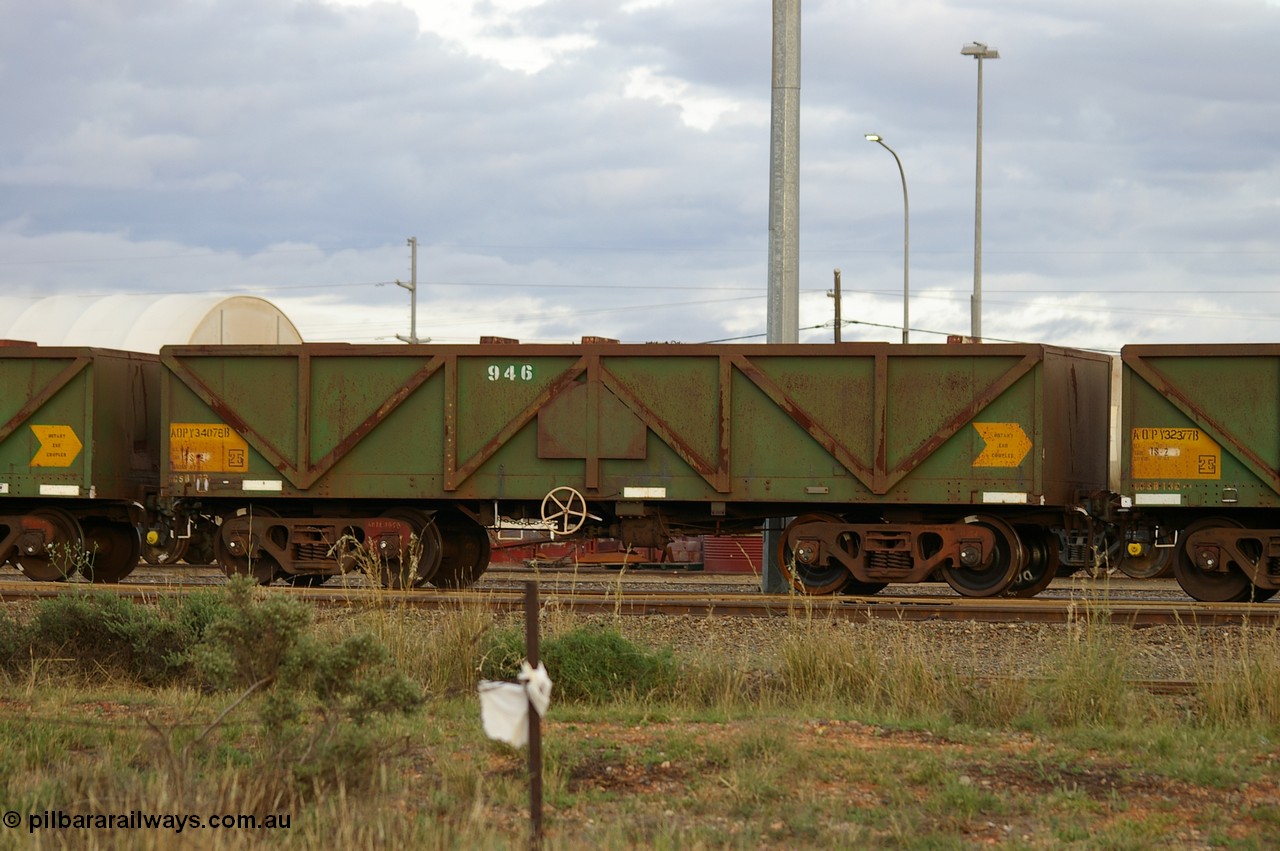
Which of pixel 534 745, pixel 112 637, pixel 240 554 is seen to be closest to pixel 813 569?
pixel 240 554

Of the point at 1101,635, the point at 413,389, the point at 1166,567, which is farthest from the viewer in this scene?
the point at 1166,567

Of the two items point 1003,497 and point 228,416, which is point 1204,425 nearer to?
point 1003,497

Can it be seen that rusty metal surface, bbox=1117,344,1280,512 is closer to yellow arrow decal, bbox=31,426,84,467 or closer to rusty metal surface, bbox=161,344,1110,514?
rusty metal surface, bbox=161,344,1110,514

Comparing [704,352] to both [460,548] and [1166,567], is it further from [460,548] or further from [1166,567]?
[1166,567]

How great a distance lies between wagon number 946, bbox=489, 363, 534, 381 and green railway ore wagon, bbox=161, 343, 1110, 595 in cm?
3

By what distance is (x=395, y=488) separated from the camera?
14.8 meters

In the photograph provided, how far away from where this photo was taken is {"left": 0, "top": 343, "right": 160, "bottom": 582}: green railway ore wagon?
15406 mm

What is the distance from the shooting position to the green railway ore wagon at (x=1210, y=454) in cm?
1355

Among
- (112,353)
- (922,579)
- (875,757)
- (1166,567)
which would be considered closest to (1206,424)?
(922,579)

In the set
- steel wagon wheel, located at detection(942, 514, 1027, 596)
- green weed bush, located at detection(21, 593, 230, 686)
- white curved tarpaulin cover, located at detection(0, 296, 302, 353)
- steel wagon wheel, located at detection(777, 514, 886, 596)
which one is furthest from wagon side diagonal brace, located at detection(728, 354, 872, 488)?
white curved tarpaulin cover, located at detection(0, 296, 302, 353)

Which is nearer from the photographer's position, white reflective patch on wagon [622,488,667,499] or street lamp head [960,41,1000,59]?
white reflective patch on wagon [622,488,667,499]

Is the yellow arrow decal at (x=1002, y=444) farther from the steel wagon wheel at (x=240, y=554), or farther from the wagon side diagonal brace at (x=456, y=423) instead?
the steel wagon wheel at (x=240, y=554)

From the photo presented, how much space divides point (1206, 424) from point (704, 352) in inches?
205

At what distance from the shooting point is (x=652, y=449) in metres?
14.4
